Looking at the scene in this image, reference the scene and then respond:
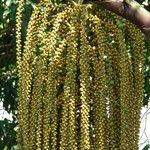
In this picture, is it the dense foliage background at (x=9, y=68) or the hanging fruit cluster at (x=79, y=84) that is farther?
the dense foliage background at (x=9, y=68)

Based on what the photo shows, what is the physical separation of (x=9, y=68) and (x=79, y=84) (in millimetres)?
2196

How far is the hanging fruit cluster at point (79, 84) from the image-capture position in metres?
1.95

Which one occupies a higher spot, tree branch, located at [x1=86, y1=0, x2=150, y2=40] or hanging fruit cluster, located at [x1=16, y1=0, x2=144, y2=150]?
tree branch, located at [x1=86, y1=0, x2=150, y2=40]

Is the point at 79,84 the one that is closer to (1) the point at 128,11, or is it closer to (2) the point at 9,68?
(1) the point at 128,11

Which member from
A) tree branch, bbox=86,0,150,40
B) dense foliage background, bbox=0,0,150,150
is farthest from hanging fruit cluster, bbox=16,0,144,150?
dense foliage background, bbox=0,0,150,150

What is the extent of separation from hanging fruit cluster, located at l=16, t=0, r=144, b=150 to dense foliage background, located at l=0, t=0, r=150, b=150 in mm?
1053

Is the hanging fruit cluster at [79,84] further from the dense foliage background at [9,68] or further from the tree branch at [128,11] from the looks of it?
the dense foliage background at [9,68]

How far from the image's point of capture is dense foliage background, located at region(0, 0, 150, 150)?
3319mm

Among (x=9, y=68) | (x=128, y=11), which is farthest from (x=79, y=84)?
(x=9, y=68)

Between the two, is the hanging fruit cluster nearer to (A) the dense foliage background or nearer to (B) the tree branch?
(B) the tree branch

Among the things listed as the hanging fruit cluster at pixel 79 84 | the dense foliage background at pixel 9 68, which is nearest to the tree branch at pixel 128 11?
the hanging fruit cluster at pixel 79 84

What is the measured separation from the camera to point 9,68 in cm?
414

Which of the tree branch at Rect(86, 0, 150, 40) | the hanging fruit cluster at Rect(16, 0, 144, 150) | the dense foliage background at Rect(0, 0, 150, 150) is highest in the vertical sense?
the dense foliage background at Rect(0, 0, 150, 150)

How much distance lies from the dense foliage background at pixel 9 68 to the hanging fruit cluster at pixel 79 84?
3.45 ft
